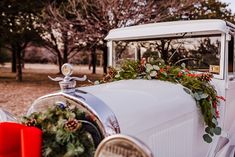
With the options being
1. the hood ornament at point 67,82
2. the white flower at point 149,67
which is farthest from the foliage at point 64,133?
the white flower at point 149,67

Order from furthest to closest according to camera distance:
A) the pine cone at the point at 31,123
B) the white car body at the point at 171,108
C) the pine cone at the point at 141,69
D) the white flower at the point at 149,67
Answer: the pine cone at the point at 141,69
the white flower at the point at 149,67
the white car body at the point at 171,108
the pine cone at the point at 31,123

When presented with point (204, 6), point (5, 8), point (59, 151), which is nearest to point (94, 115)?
point (59, 151)

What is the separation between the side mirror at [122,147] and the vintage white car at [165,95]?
31cm

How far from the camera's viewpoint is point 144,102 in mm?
2258

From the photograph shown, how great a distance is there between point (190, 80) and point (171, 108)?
0.66 m

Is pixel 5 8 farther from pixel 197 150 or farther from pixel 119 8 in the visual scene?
pixel 197 150

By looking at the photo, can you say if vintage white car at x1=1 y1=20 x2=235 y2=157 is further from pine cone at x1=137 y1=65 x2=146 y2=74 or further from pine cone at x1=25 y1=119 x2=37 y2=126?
pine cone at x1=137 y1=65 x2=146 y2=74

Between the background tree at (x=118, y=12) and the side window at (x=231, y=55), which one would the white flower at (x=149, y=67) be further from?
the background tree at (x=118, y=12)

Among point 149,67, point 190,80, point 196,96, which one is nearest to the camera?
point 196,96

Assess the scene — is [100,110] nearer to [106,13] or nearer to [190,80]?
[190,80]

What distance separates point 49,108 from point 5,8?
14.4 metres

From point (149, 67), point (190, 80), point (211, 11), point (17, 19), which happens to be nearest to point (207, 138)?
point (190, 80)

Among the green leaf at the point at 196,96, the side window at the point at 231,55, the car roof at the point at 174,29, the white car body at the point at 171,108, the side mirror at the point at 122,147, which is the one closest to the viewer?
the side mirror at the point at 122,147

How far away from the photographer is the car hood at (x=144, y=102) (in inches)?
80.7
